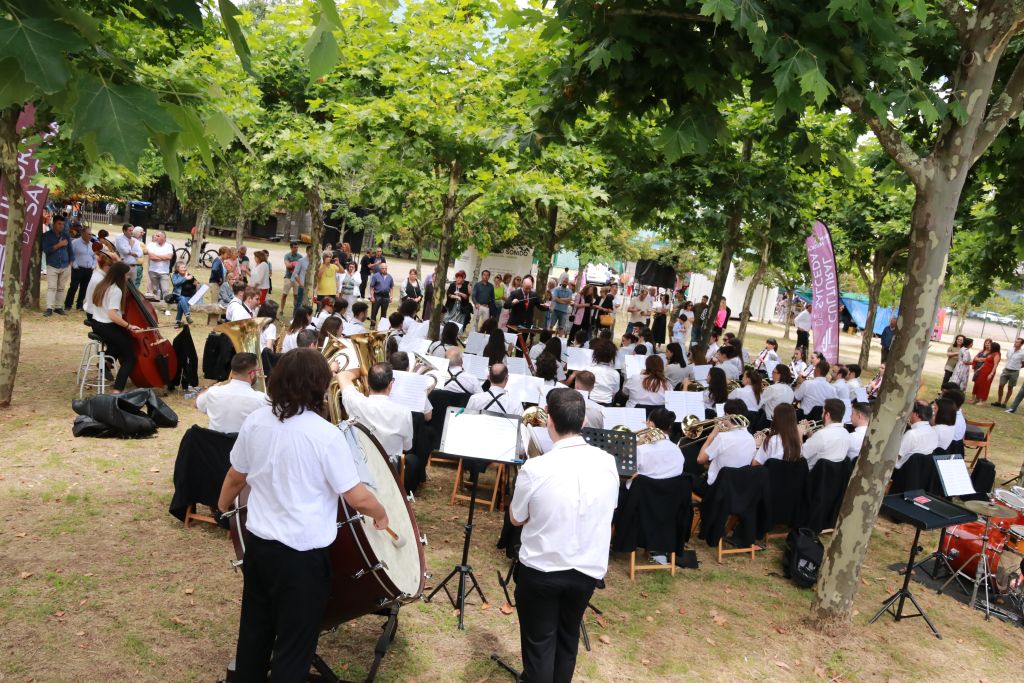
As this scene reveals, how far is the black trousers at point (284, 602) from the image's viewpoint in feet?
10.8

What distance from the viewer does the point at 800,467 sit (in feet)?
25.4

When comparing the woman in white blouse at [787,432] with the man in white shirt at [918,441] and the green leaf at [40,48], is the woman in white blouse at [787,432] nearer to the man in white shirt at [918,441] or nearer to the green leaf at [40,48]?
the man in white shirt at [918,441]

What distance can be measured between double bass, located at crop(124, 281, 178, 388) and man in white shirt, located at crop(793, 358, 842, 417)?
886cm

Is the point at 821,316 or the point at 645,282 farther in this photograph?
the point at 645,282

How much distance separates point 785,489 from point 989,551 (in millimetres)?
1978

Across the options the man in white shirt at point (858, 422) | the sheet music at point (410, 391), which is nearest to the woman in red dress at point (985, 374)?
the man in white shirt at point (858, 422)

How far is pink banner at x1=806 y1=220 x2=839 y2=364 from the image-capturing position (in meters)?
11.9

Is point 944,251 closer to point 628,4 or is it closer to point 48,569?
point 628,4

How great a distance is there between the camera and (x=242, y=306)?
418 inches

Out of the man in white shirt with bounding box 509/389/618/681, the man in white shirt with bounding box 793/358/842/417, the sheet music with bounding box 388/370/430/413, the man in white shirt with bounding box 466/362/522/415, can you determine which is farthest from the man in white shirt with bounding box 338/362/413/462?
the man in white shirt with bounding box 793/358/842/417

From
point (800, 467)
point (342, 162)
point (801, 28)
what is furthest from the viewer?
point (342, 162)

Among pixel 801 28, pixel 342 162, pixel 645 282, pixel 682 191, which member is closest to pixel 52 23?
pixel 801 28

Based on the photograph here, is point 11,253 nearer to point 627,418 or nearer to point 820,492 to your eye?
point 627,418

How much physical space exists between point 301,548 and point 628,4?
13.6 feet
